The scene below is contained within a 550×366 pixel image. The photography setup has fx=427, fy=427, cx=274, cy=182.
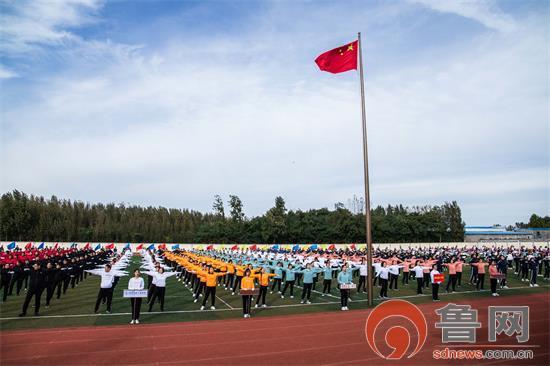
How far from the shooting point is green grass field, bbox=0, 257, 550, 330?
543 inches

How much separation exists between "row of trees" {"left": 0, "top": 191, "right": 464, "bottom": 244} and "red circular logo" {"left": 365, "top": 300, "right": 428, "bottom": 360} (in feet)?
158

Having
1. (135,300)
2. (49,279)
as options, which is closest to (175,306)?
(135,300)

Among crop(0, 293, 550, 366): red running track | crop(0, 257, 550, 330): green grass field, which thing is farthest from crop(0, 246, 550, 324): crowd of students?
crop(0, 293, 550, 366): red running track

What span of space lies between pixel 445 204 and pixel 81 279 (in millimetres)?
86080

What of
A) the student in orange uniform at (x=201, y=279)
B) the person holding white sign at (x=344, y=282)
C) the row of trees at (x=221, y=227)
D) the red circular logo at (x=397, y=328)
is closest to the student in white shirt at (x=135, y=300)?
the student in orange uniform at (x=201, y=279)

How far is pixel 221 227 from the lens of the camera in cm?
6712

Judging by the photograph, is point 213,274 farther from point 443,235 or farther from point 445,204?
point 445,204

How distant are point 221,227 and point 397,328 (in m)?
55.9

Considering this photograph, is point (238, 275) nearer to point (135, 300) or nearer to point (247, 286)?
point (247, 286)

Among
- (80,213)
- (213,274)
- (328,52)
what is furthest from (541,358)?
(80,213)

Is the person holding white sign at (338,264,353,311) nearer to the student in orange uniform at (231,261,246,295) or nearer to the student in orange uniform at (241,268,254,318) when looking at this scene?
the student in orange uniform at (241,268,254,318)

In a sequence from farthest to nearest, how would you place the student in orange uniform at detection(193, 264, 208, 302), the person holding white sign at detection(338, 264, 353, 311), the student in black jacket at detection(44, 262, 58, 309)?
1. the student in orange uniform at detection(193, 264, 208, 302)
2. the person holding white sign at detection(338, 264, 353, 311)
3. the student in black jacket at detection(44, 262, 58, 309)

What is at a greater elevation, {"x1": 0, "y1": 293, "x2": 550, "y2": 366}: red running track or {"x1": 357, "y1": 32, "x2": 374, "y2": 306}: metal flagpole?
{"x1": 357, "y1": 32, "x2": 374, "y2": 306}: metal flagpole

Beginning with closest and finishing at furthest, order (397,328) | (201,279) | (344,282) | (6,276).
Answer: (397,328)
(344,282)
(201,279)
(6,276)
